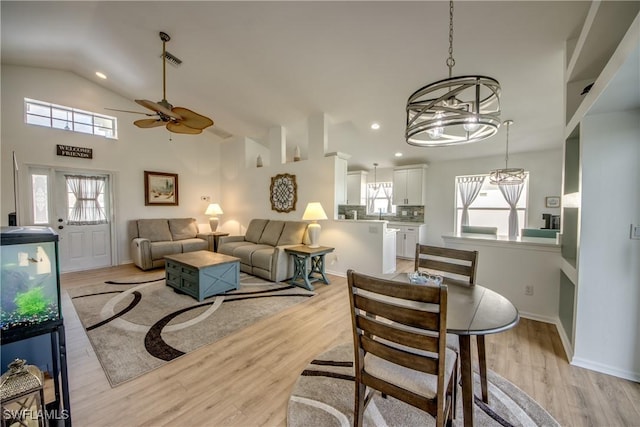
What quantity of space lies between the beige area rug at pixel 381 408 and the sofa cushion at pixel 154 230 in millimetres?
4831

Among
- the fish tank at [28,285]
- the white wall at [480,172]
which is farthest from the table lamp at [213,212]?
the white wall at [480,172]

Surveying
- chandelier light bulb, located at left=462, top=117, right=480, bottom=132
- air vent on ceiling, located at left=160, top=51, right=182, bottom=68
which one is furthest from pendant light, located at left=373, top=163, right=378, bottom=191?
chandelier light bulb, located at left=462, top=117, right=480, bottom=132

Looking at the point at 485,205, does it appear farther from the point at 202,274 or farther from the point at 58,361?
the point at 58,361

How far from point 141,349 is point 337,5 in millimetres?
3676

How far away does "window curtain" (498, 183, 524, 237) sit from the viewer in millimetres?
5258

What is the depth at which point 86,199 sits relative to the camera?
16.2 feet

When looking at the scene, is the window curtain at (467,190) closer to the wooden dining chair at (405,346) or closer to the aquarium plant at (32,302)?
the wooden dining chair at (405,346)

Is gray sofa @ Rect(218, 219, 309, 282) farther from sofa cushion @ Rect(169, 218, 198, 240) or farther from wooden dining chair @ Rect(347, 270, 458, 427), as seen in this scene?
wooden dining chair @ Rect(347, 270, 458, 427)

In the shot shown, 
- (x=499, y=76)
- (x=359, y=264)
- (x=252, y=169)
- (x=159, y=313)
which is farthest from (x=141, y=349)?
(x=499, y=76)

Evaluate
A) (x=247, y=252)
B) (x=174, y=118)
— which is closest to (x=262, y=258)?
(x=247, y=252)

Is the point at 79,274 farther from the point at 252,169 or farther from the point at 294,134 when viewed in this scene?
the point at 294,134

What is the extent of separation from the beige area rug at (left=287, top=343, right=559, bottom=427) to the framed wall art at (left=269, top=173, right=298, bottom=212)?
3.60 meters

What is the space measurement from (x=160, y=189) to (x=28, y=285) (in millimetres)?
5001

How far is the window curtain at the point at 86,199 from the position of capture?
4.80 m
